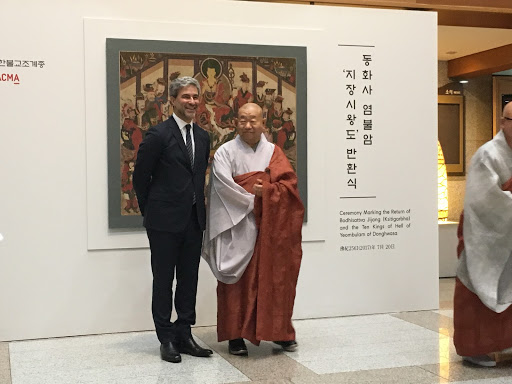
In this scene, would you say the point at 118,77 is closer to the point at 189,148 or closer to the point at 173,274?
the point at 189,148

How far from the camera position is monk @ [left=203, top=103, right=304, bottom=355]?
17.8ft

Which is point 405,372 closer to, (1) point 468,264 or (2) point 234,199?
(1) point 468,264

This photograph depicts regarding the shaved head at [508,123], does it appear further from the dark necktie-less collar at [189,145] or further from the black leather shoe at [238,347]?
the black leather shoe at [238,347]

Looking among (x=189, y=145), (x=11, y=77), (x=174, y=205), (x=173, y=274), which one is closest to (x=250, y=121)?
(x=189, y=145)

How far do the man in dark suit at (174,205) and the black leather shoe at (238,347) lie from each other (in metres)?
0.16

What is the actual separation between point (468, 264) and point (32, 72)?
133 inches

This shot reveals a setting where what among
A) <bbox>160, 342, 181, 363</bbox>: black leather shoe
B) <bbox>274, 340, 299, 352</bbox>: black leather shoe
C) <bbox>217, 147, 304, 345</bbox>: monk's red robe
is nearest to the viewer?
<bbox>160, 342, 181, 363</bbox>: black leather shoe

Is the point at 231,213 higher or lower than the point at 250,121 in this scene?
lower

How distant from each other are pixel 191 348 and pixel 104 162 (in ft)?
5.46

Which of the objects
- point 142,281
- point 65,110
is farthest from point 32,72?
point 142,281

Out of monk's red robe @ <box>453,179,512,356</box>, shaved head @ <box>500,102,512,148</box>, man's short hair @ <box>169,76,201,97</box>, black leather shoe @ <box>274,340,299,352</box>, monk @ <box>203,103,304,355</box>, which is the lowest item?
black leather shoe @ <box>274,340,299,352</box>

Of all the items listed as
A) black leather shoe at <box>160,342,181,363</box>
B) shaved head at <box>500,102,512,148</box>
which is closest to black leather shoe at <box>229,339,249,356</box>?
black leather shoe at <box>160,342,181,363</box>

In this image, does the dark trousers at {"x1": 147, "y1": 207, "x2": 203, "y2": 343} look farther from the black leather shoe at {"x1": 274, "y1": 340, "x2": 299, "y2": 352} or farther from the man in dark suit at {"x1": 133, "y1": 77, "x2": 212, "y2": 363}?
the black leather shoe at {"x1": 274, "y1": 340, "x2": 299, "y2": 352}

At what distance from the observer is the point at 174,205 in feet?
17.5
